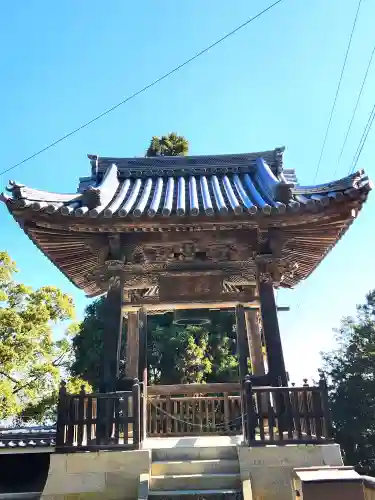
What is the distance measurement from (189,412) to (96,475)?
13.8ft

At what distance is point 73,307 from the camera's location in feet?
58.6

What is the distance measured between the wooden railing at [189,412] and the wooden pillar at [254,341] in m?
0.76

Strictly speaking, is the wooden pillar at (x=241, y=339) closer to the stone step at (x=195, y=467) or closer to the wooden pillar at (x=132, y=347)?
the wooden pillar at (x=132, y=347)

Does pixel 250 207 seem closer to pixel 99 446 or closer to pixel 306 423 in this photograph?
pixel 306 423

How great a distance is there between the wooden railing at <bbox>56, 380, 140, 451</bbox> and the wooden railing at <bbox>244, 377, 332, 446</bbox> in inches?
63.2

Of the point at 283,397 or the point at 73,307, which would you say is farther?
the point at 73,307

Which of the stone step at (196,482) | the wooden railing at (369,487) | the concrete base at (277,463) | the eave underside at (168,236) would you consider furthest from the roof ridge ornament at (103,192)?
the wooden railing at (369,487)

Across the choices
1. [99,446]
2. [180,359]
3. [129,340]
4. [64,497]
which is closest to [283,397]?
[99,446]

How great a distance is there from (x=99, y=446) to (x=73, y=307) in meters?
12.8

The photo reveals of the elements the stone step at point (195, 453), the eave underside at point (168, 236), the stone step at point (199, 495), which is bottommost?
the stone step at point (199, 495)

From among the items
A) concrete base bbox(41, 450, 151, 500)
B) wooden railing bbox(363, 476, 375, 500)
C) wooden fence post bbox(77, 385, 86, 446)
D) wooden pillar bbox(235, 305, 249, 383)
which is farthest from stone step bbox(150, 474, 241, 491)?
wooden pillar bbox(235, 305, 249, 383)

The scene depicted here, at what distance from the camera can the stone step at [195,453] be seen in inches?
241

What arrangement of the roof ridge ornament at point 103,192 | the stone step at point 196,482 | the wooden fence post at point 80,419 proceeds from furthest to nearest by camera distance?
the roof ridge ornament at point 103,192 → the wooden fence post at point 80,419 → the stone step at point 196,482

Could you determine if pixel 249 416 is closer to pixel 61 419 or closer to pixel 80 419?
pixel 80 419
